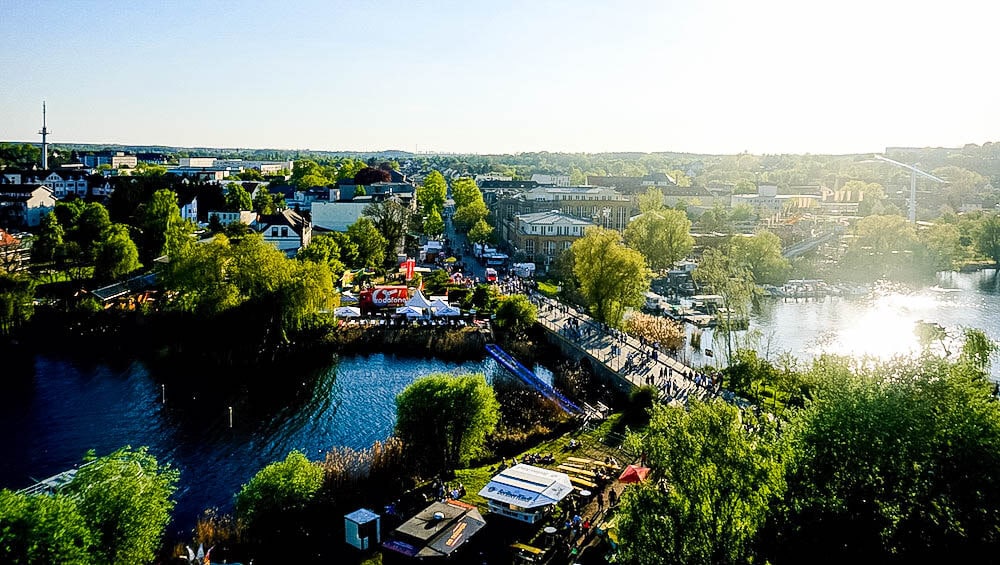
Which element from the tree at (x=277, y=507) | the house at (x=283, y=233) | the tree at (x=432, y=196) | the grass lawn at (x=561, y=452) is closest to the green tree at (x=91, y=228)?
the house at (x=283, y=233)

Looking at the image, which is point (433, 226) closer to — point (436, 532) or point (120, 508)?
point (436, 532)

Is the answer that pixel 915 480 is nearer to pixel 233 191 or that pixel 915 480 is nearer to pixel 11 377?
pixel 11 377

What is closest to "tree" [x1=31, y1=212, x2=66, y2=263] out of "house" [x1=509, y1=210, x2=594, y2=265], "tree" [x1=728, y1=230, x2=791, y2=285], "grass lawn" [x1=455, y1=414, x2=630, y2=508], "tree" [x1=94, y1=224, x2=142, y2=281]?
"tree" [x1=94, y1=224, x2=142, y2=281]

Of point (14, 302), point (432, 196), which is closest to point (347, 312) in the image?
point (14, 302)

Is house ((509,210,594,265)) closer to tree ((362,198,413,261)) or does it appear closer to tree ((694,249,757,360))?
tree ((362,198,413,261))

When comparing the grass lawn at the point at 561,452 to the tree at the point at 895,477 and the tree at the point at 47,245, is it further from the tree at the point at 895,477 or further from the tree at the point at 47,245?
the tree at the point at 47,245

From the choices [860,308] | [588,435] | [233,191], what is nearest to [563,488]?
[588,435]
